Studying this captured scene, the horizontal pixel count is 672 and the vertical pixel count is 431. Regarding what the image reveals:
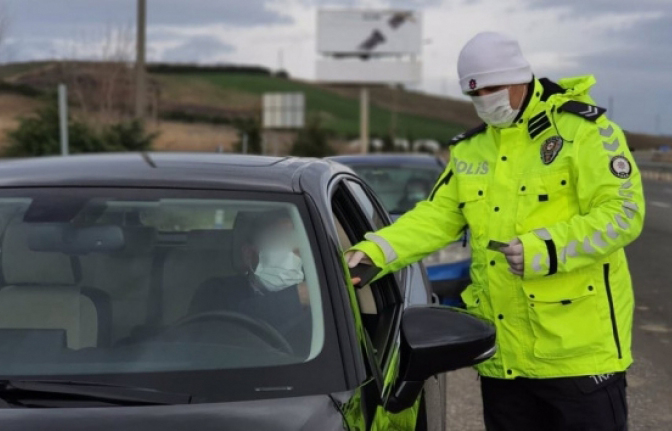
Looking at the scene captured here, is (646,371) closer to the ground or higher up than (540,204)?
closer to the ground

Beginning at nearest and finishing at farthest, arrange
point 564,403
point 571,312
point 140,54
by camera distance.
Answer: point 571,312 → point 564,403 → point 140,54

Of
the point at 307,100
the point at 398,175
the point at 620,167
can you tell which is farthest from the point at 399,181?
the point at 307,100

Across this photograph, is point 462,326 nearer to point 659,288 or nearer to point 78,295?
point 78,295

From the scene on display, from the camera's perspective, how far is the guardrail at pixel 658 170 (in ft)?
115

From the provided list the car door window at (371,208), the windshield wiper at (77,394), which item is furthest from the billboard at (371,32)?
the windshield wiper at (77,394)

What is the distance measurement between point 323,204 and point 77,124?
78.3 ft

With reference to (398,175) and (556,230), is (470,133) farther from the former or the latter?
(398,175)

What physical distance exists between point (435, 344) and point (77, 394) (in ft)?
2.87

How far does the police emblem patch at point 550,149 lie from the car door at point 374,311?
2.19 feet

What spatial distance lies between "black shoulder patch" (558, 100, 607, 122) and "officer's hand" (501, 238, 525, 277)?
44 centimetres

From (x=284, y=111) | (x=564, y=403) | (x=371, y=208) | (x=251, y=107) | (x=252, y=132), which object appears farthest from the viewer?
(x=251, y=107)

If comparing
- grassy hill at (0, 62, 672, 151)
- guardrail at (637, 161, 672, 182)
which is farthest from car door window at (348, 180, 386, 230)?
grassy hill at (0, 62, 672, 151)

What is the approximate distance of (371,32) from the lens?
66.4 m

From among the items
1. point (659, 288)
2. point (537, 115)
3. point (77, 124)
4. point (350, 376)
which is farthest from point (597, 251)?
point (77, 124)
